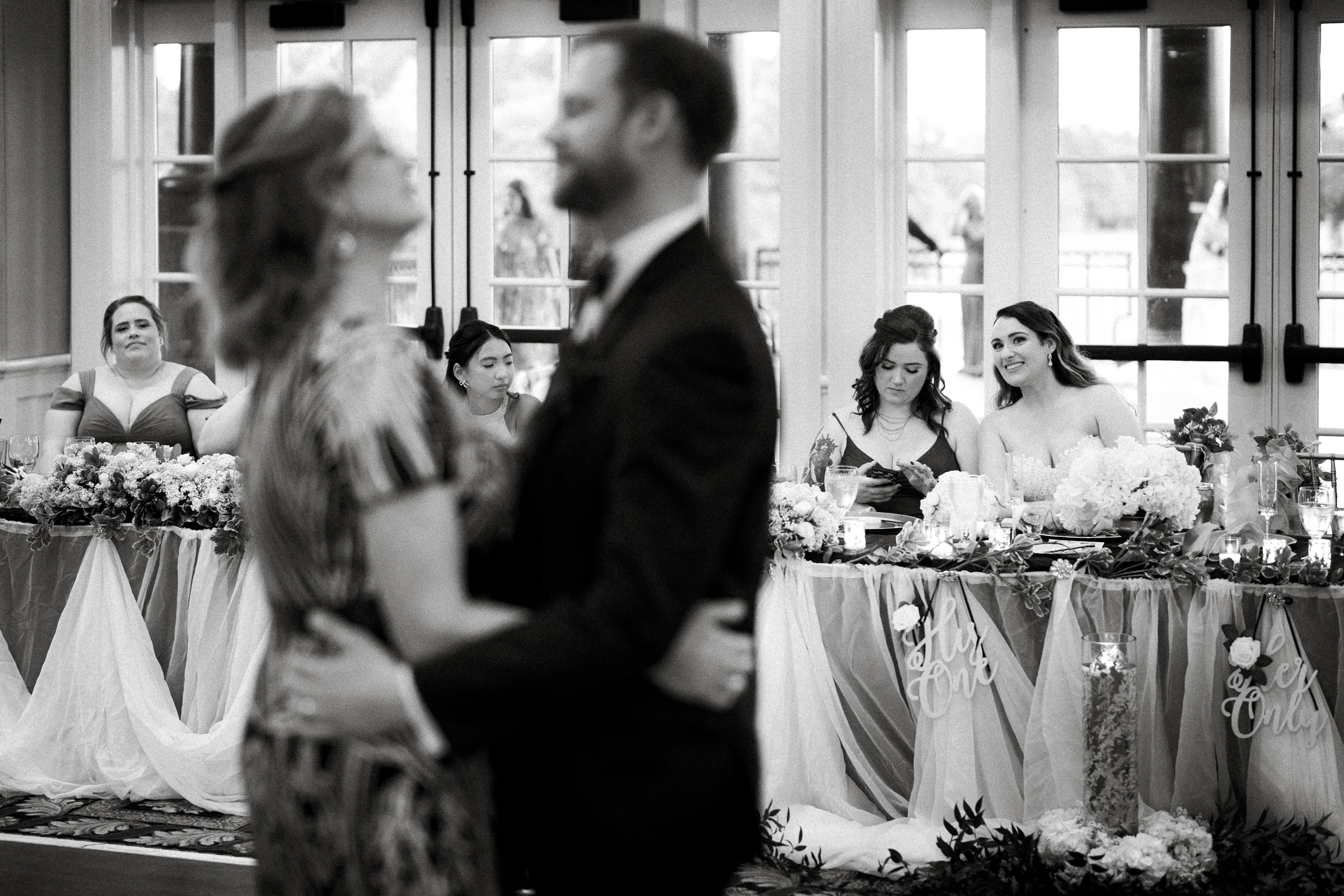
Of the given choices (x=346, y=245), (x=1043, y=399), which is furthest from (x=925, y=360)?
(x=346, y=245)

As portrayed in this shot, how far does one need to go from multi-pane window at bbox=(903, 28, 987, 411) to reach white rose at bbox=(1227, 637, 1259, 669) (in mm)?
2833

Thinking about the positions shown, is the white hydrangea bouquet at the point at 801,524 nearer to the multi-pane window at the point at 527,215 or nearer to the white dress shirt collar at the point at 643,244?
the white dress shirt collar at the point at 643,244

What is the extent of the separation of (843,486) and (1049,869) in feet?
3.22

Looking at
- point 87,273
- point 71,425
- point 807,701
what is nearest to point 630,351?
point 807,701

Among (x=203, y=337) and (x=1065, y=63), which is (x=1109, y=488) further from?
(x=203, y=337)

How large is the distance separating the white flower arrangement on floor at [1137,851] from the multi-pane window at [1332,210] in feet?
9.68

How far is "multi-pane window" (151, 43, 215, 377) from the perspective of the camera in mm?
6562

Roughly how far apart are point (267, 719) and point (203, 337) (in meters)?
5.65

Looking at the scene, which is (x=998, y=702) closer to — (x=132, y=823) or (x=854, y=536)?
(x=854, y=536)

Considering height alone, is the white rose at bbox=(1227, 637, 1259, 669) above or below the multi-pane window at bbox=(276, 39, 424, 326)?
below

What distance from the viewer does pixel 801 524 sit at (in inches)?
138

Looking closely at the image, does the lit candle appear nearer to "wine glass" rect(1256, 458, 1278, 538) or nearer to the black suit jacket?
"wine glass" rect(1256, 458, 1278, 538)

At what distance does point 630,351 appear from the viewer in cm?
126

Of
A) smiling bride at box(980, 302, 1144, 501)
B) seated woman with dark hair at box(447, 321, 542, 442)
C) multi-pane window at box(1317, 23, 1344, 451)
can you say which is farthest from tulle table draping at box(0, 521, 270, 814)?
multi-pane window at box(1317, 23, 1344, 451)
